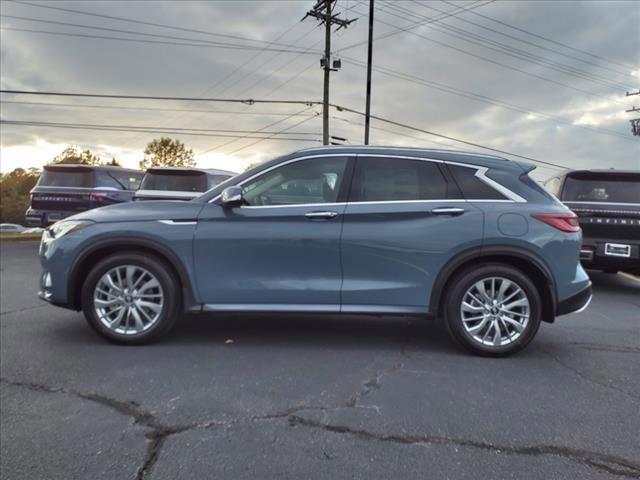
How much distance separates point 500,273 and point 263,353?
6.97 ft

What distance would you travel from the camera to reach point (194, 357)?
4109mm

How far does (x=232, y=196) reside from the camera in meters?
4.18

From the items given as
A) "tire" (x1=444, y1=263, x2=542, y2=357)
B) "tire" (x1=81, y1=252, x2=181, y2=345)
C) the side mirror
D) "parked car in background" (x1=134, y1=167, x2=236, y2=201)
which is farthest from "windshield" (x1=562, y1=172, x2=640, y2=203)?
"parked car in background" (x1=134, y1=167, x2=236, y2=201)

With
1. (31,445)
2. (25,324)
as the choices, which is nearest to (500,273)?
(31,445)

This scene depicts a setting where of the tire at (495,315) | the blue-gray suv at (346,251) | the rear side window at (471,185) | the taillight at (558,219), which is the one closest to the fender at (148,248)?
the blue-gray suv at (346,251)

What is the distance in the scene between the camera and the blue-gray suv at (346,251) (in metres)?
4.19

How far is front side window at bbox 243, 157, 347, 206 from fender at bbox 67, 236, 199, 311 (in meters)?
0.81

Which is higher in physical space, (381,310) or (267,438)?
(381,310)

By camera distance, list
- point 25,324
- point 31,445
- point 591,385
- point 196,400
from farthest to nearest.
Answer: point 25,324 → point 591,385 → point 196,400 → point 31,445

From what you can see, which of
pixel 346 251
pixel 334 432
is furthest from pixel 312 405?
pixel 346 251

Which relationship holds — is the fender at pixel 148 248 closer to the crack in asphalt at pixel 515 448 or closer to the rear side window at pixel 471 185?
the crack in asphalt at pixel 515 448

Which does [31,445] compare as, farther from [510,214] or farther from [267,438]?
[510,214]

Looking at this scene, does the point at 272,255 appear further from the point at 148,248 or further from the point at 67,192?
the point at 67,192

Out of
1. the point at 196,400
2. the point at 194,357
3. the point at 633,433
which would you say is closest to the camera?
the point at 633,433
